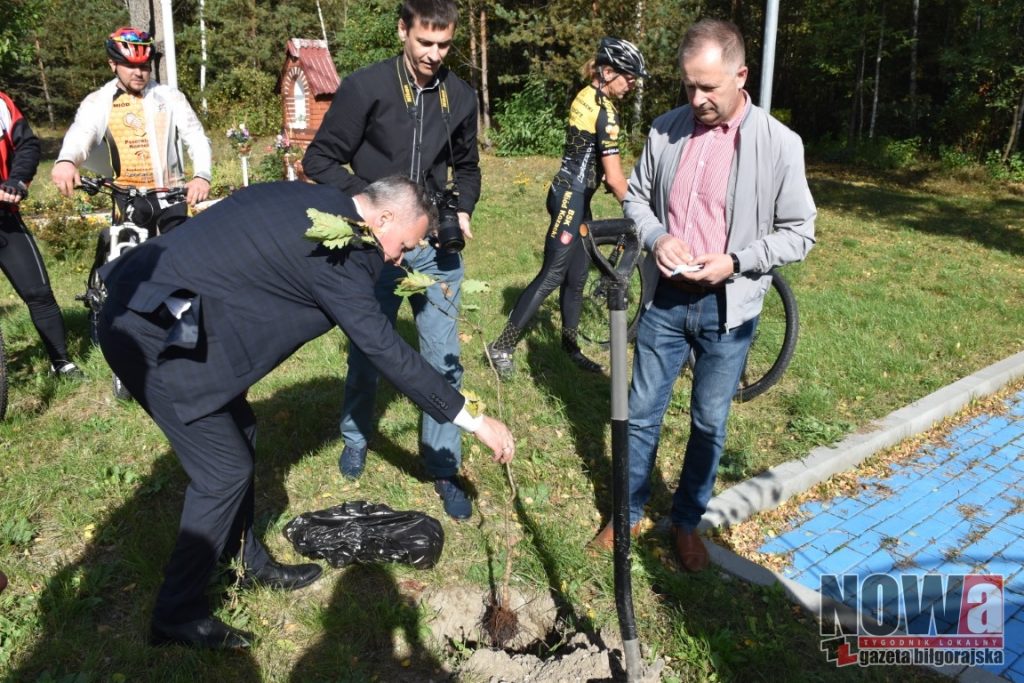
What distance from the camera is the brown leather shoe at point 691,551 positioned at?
349cm

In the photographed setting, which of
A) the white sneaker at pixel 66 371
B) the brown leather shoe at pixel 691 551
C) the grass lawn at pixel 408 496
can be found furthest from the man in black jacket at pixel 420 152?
the white sneaker at pixel 66 371

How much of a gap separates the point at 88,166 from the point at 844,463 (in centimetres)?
521

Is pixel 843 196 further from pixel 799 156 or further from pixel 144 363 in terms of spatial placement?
pixel 144 363

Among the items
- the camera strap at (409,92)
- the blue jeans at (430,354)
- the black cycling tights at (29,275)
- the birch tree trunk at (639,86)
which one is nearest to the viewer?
the camera strap at (409,92)

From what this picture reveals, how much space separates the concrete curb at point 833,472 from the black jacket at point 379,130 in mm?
2268

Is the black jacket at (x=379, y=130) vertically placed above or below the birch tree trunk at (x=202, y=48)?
below

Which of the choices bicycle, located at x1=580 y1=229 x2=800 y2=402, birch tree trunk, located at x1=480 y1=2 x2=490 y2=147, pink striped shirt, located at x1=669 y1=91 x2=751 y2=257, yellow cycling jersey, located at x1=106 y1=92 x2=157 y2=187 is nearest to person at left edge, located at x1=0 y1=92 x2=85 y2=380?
yellow cycling jersey, located at x1=106 y1=92 x2=157 y2=187

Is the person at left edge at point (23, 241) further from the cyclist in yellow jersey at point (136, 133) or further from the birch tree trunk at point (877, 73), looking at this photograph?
the birch tree trunk at point (877, 73)

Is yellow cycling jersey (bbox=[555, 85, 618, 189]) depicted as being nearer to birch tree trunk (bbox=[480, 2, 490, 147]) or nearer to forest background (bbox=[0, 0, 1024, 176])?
forest background (bbox=[0, 0, 1024, 176])

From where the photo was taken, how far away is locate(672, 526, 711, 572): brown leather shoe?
349cm

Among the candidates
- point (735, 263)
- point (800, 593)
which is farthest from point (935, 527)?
point (735, 263)

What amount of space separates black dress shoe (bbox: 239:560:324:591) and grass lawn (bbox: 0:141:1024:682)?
58mm

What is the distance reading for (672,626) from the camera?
10.3 ft

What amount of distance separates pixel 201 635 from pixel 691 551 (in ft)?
6.84
